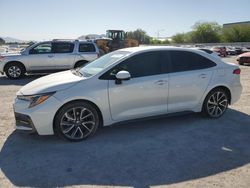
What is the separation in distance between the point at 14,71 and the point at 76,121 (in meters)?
8.87

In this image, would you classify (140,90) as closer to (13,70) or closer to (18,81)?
(18,81)

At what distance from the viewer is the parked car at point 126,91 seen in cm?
480

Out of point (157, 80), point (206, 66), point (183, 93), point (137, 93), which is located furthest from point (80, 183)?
point (206, 66)

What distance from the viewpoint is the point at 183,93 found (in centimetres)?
577

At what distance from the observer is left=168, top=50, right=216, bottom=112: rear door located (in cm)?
568

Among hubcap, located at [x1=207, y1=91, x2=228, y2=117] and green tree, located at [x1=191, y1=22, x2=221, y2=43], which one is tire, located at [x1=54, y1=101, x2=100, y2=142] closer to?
hubcap, located at [x1=207, y1=91, x2=228, y2=117]

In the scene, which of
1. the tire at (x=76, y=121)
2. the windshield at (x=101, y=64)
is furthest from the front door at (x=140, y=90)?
the tire at (x=76, y=121)

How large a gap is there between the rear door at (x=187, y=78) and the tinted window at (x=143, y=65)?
23 cm

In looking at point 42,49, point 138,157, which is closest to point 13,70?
point 42,49

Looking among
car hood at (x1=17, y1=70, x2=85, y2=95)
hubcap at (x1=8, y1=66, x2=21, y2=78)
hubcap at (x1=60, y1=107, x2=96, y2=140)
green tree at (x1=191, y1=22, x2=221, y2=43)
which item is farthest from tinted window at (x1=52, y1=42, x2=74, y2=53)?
green tree at (x1=191, y1=22, x2=221, y2=43)

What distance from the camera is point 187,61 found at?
19.5 feet

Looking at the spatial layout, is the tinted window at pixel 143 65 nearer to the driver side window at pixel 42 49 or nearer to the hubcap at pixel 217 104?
the hubcap at pixel 217 104

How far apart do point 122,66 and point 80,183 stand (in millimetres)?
2371

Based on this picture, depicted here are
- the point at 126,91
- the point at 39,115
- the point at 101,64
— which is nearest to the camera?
the point at 39,115
